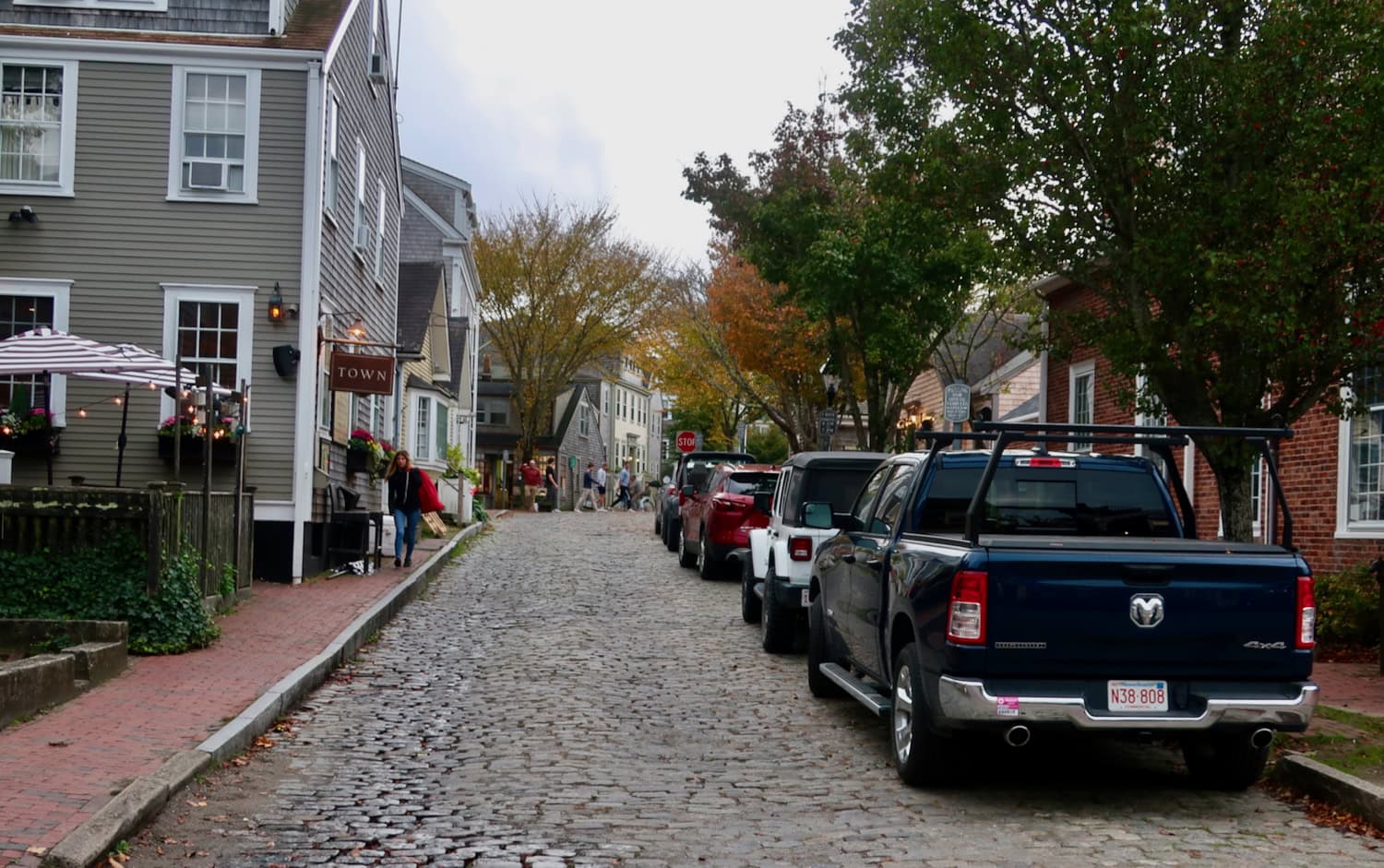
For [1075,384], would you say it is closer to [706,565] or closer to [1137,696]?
[706,565]

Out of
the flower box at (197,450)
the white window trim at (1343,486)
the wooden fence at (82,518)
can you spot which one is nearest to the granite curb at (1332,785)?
the white window trim at (1343,486)

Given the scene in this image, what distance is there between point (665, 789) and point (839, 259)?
19224 mm

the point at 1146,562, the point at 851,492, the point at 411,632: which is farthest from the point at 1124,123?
the point at 411,632

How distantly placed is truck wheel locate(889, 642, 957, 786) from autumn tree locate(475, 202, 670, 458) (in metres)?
42.4

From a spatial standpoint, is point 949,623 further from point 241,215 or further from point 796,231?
point 796,231

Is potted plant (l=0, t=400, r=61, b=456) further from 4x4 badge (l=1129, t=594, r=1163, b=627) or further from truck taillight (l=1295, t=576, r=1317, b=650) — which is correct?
truck taillight (l=1295, t=576, r=1317, b=650)

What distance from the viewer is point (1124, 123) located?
11547mm

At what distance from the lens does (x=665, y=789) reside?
25.2 feet

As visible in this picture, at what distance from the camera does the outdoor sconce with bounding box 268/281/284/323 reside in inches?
698

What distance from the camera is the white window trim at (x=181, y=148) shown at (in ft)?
58.9

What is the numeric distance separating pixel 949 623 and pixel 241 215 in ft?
44.2

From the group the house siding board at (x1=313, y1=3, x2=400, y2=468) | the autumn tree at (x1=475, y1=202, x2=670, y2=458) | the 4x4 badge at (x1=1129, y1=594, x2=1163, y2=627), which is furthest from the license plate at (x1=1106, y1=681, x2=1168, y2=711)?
the autumn tree at (x1=475, y1=202, x2=670, y2=458)

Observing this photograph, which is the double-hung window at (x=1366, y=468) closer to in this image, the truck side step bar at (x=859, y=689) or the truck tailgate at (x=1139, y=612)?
the truck side step bar at (x=859, y=689)

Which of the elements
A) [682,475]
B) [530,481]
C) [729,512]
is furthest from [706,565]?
[530,481]
